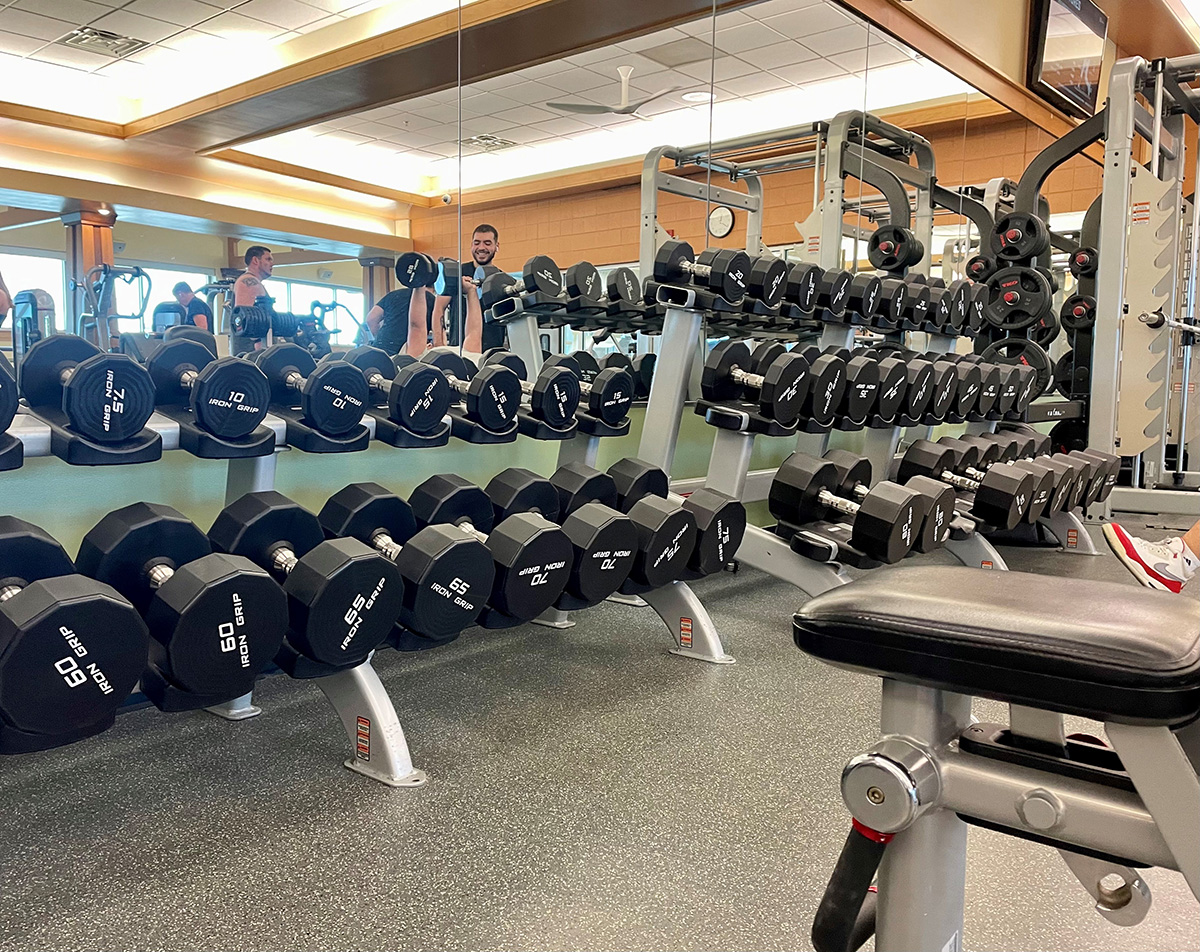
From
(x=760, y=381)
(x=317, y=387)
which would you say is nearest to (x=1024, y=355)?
(x=760, y=381)

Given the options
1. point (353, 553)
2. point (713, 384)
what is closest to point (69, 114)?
point (353, 553)

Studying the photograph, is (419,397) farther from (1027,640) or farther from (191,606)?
(1027,640)

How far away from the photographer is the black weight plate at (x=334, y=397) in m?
1.93

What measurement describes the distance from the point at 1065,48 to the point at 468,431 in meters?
6.11

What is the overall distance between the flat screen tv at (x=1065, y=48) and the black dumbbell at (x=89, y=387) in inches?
257

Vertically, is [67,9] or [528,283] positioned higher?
[67,9]

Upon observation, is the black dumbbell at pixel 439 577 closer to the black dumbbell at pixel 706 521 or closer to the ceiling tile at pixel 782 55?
the black dumbbell at pixel 706 521

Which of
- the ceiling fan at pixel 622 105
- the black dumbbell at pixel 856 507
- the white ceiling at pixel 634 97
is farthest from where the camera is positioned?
the ceiling fan at pixel 622 105

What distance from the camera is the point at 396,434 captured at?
6.96 ft

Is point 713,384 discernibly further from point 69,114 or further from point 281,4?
point 69,114

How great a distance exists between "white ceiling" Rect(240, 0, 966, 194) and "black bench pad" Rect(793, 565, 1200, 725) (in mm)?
2276

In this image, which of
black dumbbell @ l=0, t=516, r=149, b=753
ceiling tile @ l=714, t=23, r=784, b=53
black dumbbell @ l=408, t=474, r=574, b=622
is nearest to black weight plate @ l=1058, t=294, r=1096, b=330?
ceiling tile @ l=714, t=23, r=784, b=53

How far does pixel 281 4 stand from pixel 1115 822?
2.61m

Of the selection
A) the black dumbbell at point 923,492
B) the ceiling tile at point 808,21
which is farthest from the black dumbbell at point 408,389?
the ceiling tile at point 808,21
